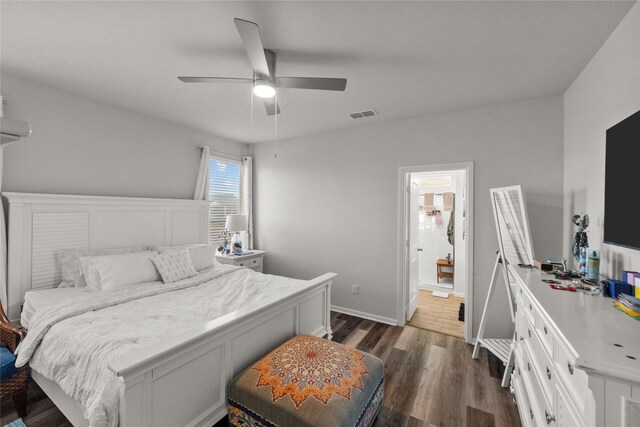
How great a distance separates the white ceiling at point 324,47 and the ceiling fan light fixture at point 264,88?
0.87ft

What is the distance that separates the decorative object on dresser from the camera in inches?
91.7

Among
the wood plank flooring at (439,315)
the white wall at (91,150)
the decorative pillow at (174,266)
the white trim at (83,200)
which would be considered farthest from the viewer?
the wood plank flooring at (439,315)

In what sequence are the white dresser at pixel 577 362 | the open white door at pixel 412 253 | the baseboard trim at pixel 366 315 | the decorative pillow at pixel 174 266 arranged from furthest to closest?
the open white door at pixel 412 253
the baseboard trim at pixel 366 315
the decorative pillow at pixel 174 266
the white dresser at pixel 577 362

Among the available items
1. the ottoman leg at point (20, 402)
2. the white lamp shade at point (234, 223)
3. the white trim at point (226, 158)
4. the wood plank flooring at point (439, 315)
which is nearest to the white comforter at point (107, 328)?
the ottoman leg at point (20, 402)

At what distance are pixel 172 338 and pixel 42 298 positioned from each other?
5.77 ft

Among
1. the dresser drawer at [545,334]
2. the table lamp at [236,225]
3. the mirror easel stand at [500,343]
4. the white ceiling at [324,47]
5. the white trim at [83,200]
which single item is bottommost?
the mirror easel stand at [500,343]

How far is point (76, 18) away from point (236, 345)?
2362 millimetres

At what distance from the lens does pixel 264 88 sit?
2086 mm

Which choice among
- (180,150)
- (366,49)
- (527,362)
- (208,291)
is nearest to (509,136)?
(366,49)

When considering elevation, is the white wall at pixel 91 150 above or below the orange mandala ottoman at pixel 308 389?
above

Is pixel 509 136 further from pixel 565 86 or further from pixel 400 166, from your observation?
pixel 400 166

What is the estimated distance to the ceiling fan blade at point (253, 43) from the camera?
1465mm

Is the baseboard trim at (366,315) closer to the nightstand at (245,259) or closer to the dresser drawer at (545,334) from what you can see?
the nightstand at (245,259)

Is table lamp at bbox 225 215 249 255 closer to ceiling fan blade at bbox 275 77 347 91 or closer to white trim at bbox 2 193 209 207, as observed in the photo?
white trim at bbox 2 193 209 207
